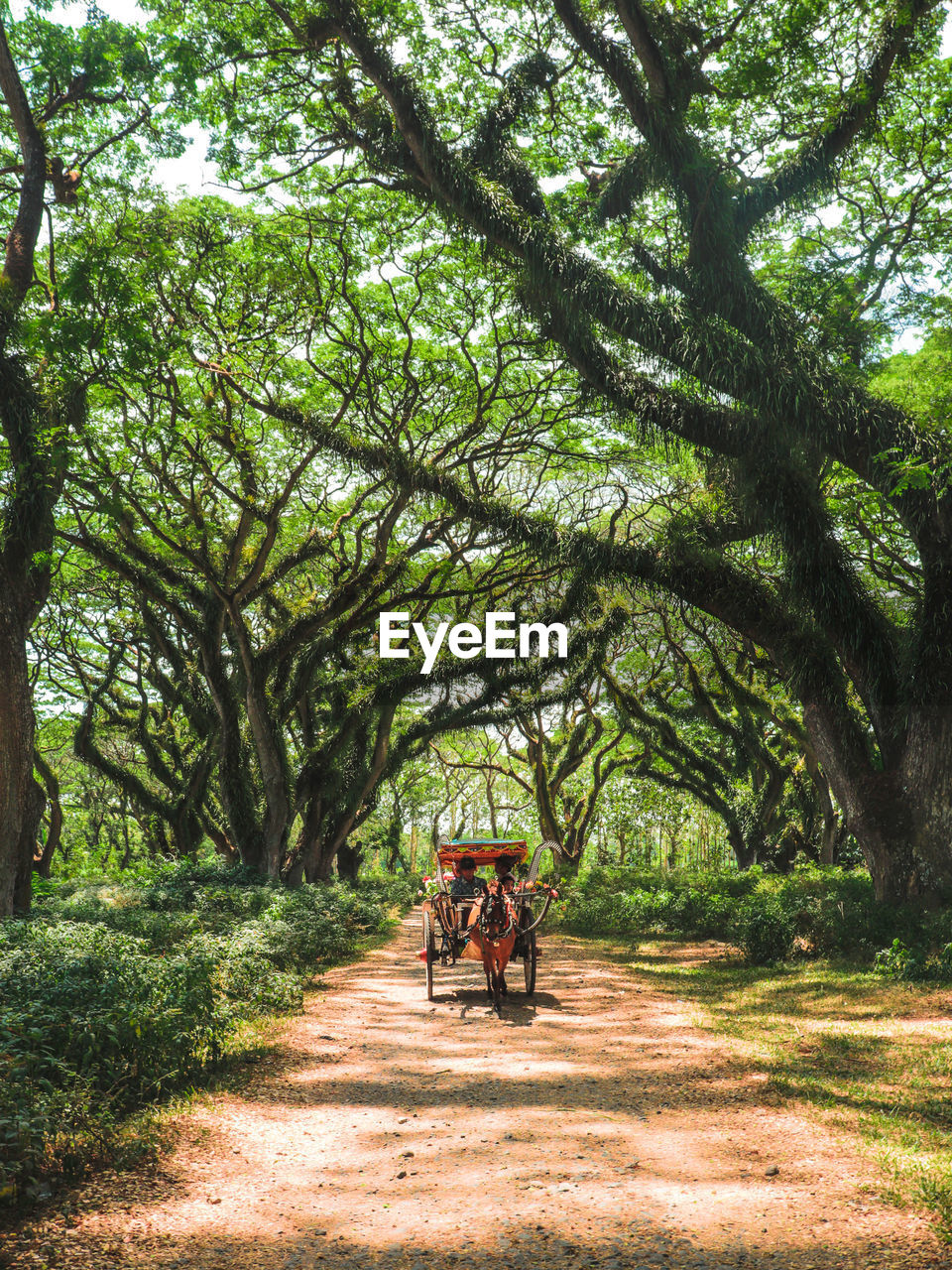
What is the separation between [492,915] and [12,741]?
15.5 feet

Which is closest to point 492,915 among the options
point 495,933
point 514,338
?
point 495,933

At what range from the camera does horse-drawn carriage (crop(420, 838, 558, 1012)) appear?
833 cm

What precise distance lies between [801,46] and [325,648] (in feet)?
39.9

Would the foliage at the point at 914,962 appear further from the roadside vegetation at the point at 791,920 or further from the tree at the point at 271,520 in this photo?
the tree at the point at 271,520

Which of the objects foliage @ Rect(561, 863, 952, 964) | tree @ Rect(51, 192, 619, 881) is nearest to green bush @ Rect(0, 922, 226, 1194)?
tree @ Rect(51, 192, 619, 881)

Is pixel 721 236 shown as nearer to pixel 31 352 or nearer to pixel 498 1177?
pixel 31 352

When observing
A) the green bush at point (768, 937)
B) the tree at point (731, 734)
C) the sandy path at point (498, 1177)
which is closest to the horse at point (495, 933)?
the sandy path at point (498, 1177)

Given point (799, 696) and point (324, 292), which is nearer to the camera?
point (799, 696)

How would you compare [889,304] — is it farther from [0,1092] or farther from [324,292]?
[0,1092]

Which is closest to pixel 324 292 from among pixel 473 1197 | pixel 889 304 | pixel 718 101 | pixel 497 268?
pixel 497 268

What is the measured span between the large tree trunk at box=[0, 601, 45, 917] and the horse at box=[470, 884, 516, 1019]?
14.4 ft

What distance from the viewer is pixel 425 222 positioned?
40.6 feet

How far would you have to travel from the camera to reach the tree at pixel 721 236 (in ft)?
29.6

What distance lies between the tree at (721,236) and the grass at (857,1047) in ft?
6.67
